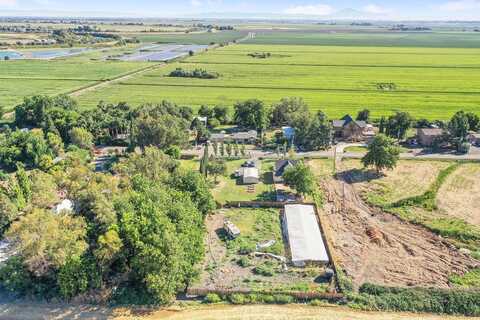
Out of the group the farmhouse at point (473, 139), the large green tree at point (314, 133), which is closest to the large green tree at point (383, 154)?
the large green tree at point (314, 133)

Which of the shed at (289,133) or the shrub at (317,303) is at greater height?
the shed at (289,133)

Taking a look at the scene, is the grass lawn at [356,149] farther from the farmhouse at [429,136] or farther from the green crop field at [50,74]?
the green crop field at [50,74]

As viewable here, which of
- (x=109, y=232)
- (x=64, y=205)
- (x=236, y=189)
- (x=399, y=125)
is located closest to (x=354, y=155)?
(x=399, y=125)

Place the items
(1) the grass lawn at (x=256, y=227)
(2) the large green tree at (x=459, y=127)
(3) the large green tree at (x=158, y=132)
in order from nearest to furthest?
(1) the grass lawn at (x=256, y=227) < (3) the large green tree at (x=158, y=132) < (2) the large green tree at (x=459, y=127)

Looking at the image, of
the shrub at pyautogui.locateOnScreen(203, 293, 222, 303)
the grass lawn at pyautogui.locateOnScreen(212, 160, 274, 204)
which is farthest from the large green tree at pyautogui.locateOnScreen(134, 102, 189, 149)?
the shrub at pyautogui.locateOnScreen(203, 293, 222, 303)

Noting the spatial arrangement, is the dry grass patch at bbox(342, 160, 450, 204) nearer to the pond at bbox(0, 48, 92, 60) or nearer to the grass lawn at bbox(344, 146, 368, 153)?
the grass lawn at bbox(344, 146, 368, 153)

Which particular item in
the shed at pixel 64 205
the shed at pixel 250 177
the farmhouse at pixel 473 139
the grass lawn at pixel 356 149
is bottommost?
the grass lawn at pixel 356 149

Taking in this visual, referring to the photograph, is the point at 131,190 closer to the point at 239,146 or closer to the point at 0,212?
the point at 0,212
